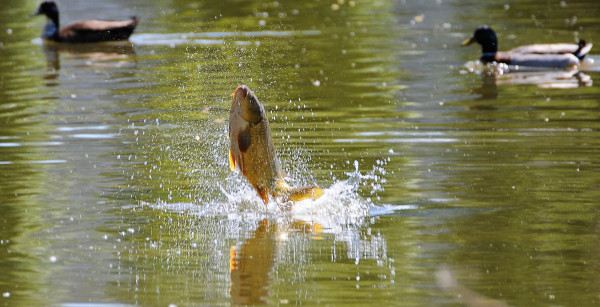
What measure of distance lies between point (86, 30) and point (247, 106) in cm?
1272

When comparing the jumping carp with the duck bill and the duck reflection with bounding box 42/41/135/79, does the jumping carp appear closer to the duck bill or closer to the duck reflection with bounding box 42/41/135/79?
the duck reflection with bounding box 42/41/135/79

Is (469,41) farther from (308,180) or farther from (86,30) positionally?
(308,180)

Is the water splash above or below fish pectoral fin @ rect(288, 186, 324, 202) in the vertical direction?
below

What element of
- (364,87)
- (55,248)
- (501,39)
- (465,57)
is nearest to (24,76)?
(364,87)

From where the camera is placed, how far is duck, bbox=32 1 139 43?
19.3m

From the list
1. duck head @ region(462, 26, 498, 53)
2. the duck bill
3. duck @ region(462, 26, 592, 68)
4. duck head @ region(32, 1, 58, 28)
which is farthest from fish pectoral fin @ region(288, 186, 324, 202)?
duck head @ region(32, 1, 58, 28)

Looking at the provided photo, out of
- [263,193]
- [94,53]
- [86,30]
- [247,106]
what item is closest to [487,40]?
[94,53]

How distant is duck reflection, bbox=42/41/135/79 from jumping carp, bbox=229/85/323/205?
342 inches

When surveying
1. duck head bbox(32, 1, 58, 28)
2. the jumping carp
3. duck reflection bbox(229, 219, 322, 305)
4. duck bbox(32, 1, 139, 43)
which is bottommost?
duck reflection bbox(229, 219, 322, 305)

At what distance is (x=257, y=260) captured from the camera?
694 centimetres

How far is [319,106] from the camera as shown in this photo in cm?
1264

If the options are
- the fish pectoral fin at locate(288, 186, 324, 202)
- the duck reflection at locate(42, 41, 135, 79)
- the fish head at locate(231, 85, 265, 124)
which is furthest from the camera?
the duck reflection at locate(42, 41, 135, 79)

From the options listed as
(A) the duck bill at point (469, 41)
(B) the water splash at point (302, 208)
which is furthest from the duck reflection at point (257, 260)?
(A) the duck bill at point (469, 41)

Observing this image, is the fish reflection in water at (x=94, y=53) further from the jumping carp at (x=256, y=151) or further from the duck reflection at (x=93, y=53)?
the jumping carp at (x=256, y=151)
